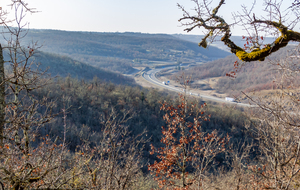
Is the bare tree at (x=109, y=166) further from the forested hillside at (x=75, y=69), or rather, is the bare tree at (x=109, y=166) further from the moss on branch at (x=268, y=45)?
the forested hillside at (x=75, y=69)

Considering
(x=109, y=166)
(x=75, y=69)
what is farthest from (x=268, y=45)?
(x=75, y=69)

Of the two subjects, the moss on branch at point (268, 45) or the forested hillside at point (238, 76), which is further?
the forested hillside at point (238, 76)

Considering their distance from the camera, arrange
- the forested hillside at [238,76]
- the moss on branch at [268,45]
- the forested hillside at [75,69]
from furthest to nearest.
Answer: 1. the forested hillside at [75,69]
2. the forested hillside at [238,76]
3. the moss on branch at [268,45]

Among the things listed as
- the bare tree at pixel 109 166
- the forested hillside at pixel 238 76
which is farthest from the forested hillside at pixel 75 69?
the bare tree at pixel 109 166

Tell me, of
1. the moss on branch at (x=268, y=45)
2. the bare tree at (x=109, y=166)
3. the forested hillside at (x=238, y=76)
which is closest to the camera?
the moss on branch at (x=268, y=45)

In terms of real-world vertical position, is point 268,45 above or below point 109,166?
above

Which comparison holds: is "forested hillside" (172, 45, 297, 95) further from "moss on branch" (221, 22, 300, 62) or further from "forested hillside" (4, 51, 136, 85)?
"moss on branch" (221, 22, 300, 62)

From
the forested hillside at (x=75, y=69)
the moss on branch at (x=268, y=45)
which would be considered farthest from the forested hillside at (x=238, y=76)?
the moss on branch at (x=268, y=45)

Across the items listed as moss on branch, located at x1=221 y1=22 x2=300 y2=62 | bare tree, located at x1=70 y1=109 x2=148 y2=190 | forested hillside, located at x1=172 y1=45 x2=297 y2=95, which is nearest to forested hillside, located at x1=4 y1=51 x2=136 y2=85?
forested hillside, located at x1=172 y1=45 x2=297 y2=95

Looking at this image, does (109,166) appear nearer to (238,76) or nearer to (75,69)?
(75,69)

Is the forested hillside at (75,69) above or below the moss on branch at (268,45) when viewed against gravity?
below

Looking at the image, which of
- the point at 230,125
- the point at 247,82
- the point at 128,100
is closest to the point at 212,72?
the point at 247,82

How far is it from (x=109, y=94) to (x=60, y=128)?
16.4 m

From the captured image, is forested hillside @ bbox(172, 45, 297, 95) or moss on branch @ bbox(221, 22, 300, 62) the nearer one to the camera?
moss on branch @ bbox(221, 22, 300, 62)
